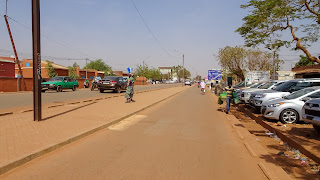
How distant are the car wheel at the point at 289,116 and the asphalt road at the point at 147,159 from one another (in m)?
3.23

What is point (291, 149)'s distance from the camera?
7.07m

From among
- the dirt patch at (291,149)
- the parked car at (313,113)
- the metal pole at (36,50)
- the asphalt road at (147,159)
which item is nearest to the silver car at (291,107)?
the dirt patch at (291,149)

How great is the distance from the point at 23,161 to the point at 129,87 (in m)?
11.6

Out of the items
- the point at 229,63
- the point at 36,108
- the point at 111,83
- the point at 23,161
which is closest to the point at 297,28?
the point at 36,108

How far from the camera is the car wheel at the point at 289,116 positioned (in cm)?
1016

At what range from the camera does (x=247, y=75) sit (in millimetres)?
25938

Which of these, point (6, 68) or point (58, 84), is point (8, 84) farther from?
point (6, 68)

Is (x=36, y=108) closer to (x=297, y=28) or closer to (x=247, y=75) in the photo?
(x=297, y=28)

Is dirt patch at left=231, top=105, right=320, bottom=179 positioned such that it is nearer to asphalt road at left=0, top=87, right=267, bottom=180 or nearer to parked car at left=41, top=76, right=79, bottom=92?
asphalt road at left=0, top=87, right=267, bottom=180

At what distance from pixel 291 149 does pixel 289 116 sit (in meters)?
3.50

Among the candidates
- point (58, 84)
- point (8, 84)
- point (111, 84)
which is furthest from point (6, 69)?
point (111, 84)

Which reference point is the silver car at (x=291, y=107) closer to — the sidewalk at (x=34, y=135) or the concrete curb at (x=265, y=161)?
the concrete curb at (x=265, y=161)

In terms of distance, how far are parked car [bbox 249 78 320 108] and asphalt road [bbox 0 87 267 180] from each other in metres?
5.61

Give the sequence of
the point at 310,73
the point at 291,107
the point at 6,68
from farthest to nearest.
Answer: the point at 6,68 → the point at 310,73 → the point at 291,107
